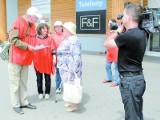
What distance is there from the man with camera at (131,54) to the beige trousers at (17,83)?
2.31 meters

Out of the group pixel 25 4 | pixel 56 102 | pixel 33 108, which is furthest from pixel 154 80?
pixel 25 4

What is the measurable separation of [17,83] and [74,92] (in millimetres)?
1040

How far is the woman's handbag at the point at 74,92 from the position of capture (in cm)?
537

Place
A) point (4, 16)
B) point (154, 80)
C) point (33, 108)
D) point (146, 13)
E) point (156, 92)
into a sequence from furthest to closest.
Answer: point (4, 16) < point (154, 80) < point (156, 92) < point (33, 108) < point (146, 13)

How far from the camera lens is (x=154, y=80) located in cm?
834

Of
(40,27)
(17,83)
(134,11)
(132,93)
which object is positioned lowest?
(17,83)

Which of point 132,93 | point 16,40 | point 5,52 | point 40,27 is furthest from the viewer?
point 40,27

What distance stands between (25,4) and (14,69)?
16.4 m

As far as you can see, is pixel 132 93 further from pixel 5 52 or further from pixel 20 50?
pixel 5 52

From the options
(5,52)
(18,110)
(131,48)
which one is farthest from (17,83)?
(131,48)

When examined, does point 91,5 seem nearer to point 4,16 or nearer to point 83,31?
point 83,31

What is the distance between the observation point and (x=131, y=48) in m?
3.62

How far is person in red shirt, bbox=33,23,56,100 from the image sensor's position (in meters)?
6.40

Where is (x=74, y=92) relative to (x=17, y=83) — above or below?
below
